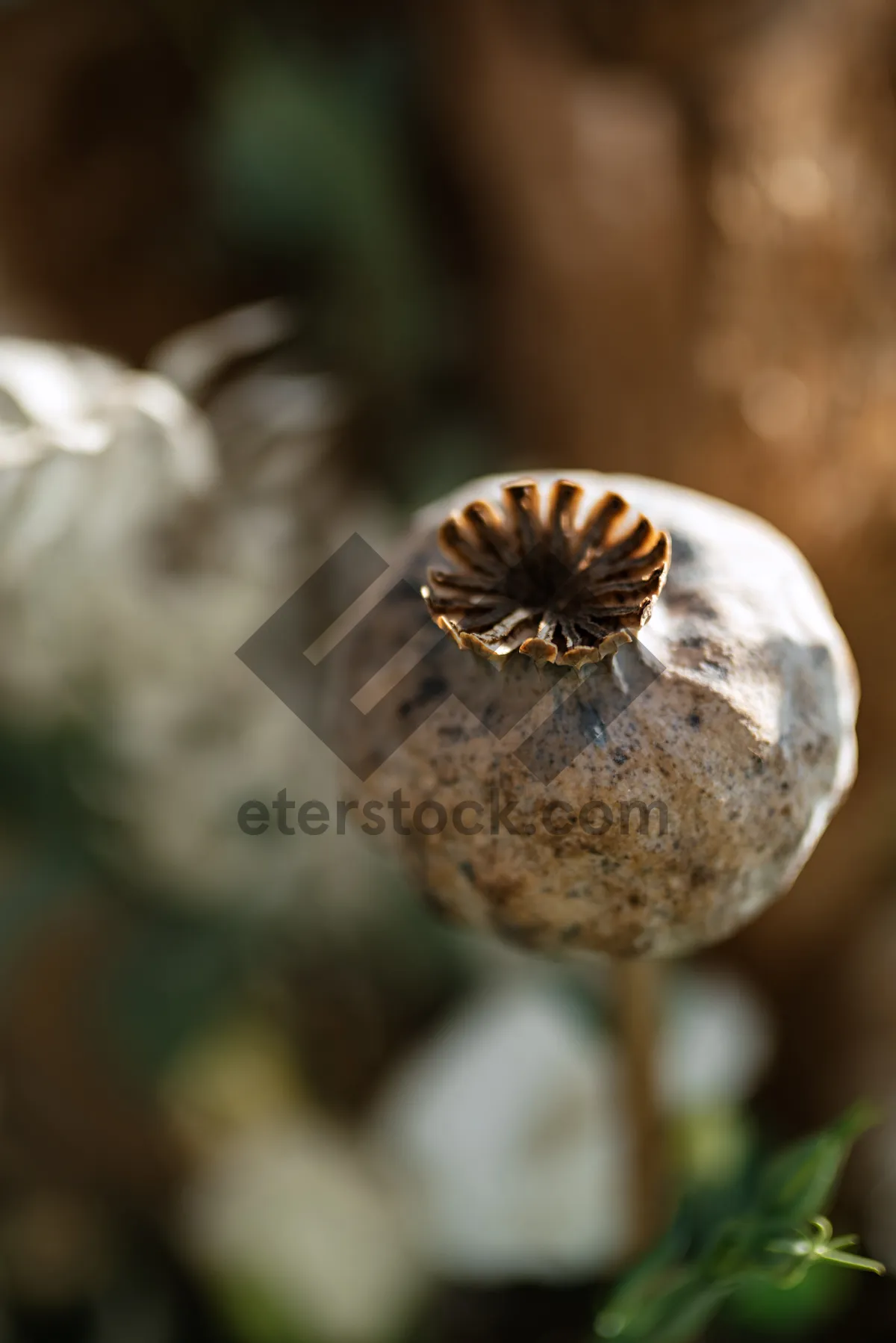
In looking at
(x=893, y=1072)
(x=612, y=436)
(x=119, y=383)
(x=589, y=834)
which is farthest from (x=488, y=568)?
(x=893, y=1072)

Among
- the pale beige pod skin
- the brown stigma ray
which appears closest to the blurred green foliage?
the pale beige pod skin

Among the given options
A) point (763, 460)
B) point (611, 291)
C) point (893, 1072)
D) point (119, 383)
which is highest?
point (119, 383)

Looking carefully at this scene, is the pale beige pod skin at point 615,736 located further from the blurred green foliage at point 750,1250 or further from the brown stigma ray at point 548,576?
the blurred green foliage at point 750,1250

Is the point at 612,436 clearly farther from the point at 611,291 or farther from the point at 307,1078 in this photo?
the point at 307,1078

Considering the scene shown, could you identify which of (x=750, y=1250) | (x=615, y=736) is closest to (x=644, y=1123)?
(x=750, y=1250)

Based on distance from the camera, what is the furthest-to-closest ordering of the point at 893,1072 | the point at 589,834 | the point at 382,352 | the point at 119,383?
1. the point at 382,352
2. the point at 893,1072
3. the point at 119,383
4. the point at 589,834

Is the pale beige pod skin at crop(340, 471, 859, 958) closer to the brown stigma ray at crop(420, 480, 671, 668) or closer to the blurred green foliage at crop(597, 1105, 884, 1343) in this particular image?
the brown stigma ray at crop(420, 480, 671, 668)

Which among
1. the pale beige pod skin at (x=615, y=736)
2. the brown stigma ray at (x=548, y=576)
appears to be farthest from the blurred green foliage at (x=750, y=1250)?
the brown stigma ray at (x=548, y=576)

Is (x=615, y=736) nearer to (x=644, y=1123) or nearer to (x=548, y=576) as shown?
(x=548, y=576)

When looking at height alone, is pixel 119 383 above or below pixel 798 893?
above
